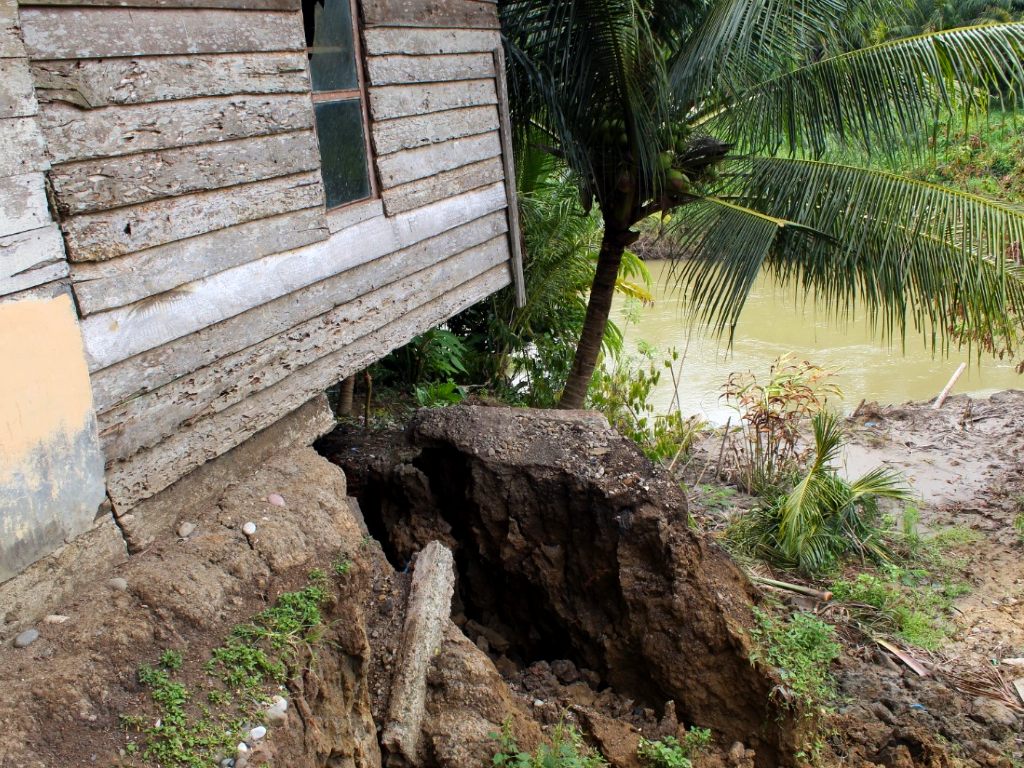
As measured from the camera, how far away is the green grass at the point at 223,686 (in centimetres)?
261

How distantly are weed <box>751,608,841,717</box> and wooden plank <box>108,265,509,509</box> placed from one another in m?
2.50

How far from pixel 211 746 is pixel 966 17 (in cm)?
2359

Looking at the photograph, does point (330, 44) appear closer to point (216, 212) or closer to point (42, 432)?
point (216, 212)

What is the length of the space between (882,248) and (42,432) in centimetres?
520

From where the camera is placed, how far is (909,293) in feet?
19.6

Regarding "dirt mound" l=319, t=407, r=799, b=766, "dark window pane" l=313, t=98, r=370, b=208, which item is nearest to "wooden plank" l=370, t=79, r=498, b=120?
"dark window pane" l=313, t=98, r=370, b=208

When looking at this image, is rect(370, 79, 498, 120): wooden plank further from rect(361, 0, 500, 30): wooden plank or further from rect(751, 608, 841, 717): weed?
rect(751, 608, 841, 717): weed

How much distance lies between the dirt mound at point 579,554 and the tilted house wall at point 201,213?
0.76 m

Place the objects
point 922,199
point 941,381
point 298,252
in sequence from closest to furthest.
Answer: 1. point 298,252
2. point 922,199
3. point 941,381

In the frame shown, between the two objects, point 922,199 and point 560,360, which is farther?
point 560,360

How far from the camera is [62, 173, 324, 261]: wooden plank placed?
9.81 ft

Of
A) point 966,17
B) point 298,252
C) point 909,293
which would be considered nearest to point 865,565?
point 909,293

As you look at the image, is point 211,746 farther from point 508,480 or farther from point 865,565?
point 865,565

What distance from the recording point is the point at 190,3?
334 cm
